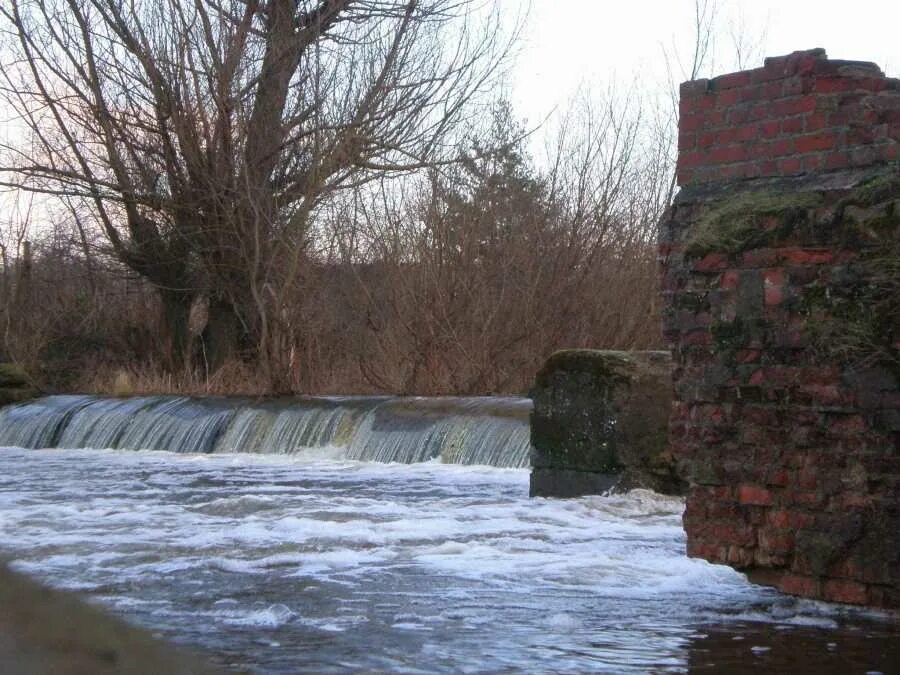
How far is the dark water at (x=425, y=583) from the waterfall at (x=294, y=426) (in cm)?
222

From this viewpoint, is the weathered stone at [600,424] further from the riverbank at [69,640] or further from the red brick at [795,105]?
the riverbank at [69,640]

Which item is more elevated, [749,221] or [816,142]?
[816,142]

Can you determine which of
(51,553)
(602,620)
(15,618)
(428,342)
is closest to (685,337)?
(602,620)

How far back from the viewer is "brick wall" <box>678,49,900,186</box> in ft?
15.3

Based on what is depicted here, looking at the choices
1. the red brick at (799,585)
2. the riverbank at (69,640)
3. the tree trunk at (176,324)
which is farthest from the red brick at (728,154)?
the tree trunk at (176,324)

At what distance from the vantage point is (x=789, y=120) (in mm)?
4871

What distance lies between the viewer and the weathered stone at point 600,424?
878cm

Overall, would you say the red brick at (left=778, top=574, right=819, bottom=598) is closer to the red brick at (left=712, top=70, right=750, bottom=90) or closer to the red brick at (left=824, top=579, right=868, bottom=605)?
the red brick at (left=824, top=579, right=868, bottom=605)

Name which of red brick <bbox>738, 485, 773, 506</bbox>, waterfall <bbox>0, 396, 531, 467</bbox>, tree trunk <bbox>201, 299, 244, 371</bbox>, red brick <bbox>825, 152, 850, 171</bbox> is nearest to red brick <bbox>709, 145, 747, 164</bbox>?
red brick <bbox>825, 152, 850, 171</bbox>

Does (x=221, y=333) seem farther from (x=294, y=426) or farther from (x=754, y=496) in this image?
(x=754, y=496)

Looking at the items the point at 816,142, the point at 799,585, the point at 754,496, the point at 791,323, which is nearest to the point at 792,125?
the point at 816,142

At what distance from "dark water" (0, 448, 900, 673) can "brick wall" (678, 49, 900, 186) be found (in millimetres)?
1770

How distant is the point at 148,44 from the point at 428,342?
7.16 meters

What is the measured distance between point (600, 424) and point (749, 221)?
4.33 metres
